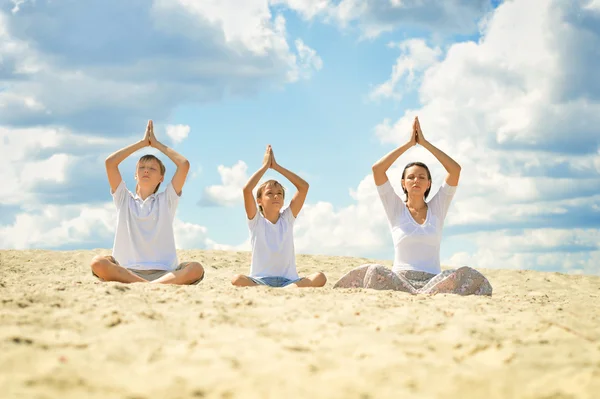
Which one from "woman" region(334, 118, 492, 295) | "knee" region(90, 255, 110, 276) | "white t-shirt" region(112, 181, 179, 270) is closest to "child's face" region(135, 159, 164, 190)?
"white t-shirt" region(112, 181, 179, 270)

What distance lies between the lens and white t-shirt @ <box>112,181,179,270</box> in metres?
6.48

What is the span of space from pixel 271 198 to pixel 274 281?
93 cm

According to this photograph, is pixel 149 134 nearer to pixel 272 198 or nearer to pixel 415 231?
pixel 272 198

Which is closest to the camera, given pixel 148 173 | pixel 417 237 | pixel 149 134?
pixel 417 237

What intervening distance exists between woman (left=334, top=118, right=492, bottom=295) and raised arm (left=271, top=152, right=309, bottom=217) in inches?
36.5

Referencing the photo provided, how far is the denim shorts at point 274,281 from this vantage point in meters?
6.36

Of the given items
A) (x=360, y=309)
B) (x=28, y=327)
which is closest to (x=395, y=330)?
(x=360, y=309)

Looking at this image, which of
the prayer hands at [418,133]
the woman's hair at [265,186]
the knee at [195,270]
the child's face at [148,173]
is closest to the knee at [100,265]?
the knee at [195,270]

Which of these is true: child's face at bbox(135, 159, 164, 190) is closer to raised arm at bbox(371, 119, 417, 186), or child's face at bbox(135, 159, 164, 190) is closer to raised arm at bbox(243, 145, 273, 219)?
raised arm at bbox(243, 145, 273, 219)

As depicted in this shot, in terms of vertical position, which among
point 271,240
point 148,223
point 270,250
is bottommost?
point 270,250

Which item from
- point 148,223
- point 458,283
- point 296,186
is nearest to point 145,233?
point 148,223

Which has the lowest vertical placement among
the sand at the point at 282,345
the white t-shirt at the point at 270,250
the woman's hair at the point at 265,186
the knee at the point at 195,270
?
the sand at the point at 282,345

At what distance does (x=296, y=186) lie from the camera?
695 cm

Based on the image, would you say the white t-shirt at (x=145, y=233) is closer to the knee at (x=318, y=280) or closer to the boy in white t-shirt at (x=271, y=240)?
the boy in white t-shirt at (x=271, y=240)
